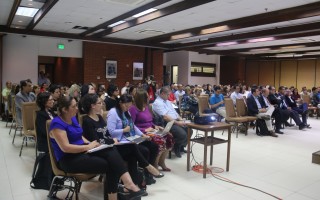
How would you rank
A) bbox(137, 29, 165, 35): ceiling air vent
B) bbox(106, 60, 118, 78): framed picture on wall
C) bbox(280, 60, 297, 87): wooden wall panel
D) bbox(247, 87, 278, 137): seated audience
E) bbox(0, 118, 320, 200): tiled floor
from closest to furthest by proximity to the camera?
bbox(0, 118, 320, 200): tiled floor → bbox(247, 87, 278, 137): seated audience → bbox(137, 29, 165, 35): ceiling air vent → bbox(106, 60, 118, 78): framed picture on wall → bbox(280, 60, 297, 87): wooden wall panel

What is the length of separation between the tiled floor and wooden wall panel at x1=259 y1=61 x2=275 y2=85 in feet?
44.4

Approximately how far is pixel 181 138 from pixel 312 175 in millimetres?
1968

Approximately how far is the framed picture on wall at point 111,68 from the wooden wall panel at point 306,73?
11524mm

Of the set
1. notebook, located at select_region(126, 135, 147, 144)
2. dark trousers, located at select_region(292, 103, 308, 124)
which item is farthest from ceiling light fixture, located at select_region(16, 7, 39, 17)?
dark trousers, located at select_region(292, 103, 308, 124)

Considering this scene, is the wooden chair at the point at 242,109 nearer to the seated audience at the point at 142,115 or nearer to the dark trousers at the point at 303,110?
the dark trousers at the point at 303,110

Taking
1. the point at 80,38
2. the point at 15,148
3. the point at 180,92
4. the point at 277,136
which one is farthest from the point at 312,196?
the point at 80,38

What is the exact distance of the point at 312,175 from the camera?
155 inches

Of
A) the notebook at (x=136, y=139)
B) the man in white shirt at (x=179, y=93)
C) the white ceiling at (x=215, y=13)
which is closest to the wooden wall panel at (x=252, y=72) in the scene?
the man in white shirt at (x=179, y=93)

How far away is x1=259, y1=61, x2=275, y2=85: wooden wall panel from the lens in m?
18.2

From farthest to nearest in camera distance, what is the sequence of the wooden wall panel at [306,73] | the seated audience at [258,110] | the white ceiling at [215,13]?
1. the wooden wall panel at [306,73]
2. the seated audience at [258,110]
3. the white ceiling at [215,13]

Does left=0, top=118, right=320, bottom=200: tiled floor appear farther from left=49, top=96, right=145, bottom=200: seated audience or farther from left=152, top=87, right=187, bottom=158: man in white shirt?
left=49, top=96, right=145, bottom=200: seated audience

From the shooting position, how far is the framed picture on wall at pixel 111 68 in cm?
1223

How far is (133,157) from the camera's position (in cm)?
299

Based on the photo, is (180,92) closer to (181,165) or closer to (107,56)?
(107,56)
